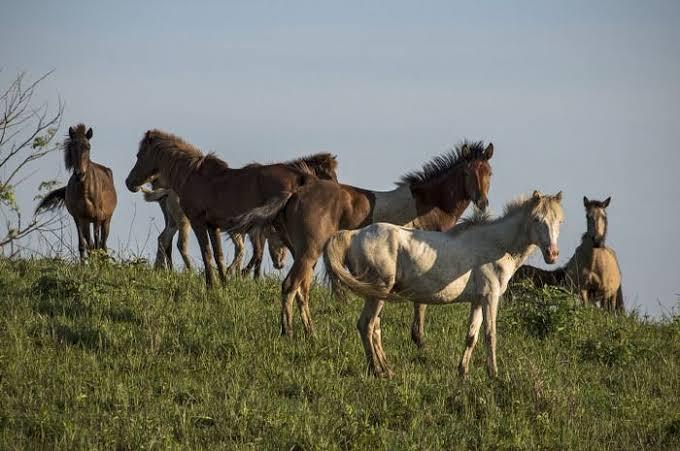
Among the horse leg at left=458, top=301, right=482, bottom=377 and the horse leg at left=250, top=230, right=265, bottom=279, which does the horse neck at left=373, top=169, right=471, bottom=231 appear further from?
the horse leg at left=250, top=230, right=265, bottom=279

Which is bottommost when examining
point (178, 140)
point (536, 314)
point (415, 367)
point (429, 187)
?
point (415, 367)

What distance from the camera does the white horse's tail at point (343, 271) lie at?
1005cm

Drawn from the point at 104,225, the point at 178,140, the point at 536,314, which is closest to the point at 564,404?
the point at 536,314

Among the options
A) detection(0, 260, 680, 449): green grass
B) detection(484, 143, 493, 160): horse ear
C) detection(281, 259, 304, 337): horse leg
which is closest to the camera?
detection(0, 260, 680, 449): green grass

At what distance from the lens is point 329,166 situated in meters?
14.8

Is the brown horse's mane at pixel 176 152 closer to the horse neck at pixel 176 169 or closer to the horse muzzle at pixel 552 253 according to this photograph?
the horse neck at pixel 176 169

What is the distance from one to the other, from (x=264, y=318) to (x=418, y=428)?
11.5 ft

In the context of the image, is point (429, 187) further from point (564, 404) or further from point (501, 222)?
point (564, 404)

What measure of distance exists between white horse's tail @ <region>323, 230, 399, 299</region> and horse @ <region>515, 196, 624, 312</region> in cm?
760

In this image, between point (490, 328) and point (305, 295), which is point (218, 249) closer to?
point (305, 295)

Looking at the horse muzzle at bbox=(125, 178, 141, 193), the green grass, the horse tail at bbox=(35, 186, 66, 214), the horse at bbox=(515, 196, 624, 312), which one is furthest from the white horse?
the horse tail at bbox=(35, 186, 66, 214)

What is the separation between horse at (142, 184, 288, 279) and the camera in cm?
1658

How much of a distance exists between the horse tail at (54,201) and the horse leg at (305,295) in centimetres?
815

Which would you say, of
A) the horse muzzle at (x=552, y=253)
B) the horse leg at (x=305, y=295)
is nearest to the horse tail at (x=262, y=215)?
the horse leg at (x=305, y=295)
